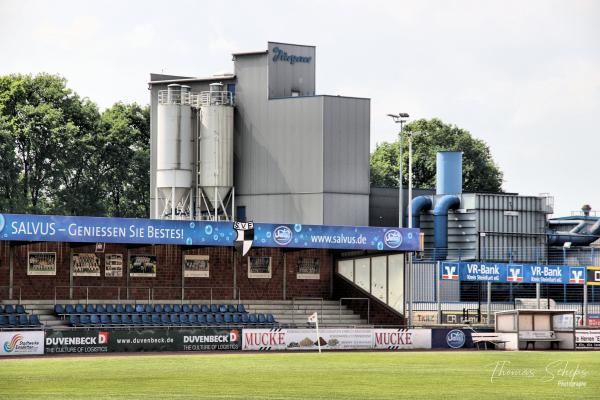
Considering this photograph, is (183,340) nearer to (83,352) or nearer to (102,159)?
(83,352)

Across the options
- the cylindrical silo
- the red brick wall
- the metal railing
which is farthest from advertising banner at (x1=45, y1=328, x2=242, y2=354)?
the cylindrical silo

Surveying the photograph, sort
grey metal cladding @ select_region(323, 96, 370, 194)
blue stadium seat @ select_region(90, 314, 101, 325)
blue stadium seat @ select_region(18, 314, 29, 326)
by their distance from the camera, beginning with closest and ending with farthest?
blue stadium seat @ select_region(18, 314, 29, 326), blue stadium seat @ select_region(90, 314, 101, 325), grey metal cladding @ select_region(323, 96, 370, 194)

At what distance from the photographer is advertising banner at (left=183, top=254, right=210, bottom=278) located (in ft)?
196

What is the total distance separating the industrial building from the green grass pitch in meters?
26.3

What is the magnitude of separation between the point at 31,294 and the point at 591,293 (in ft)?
140

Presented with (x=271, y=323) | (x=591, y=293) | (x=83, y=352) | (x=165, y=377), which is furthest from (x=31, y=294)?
(x=591, y=293)

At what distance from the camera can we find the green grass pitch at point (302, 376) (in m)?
29.5

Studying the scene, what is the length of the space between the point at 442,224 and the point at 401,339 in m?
29.7

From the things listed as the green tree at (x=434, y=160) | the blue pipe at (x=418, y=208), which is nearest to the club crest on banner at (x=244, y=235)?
the blue pipe at (x=418, y=208)

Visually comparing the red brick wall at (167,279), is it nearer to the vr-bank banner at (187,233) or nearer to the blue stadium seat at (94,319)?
the vr-bank banner at (187,233)

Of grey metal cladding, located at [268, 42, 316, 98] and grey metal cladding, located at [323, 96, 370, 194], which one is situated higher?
grey metal cladding, located at [268, 42, 316, 98]

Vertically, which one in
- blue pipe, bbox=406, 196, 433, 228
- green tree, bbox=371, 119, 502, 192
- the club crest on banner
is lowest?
the club crest on banner

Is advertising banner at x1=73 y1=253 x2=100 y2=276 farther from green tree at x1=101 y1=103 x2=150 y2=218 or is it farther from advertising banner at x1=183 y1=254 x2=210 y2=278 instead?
green tree at x1=101 y1=103 x2=150 y2=218

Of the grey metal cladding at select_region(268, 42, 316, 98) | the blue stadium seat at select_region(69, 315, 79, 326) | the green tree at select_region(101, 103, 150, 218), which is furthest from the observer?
the green tree at select_region(101, 103, 150, 218)
